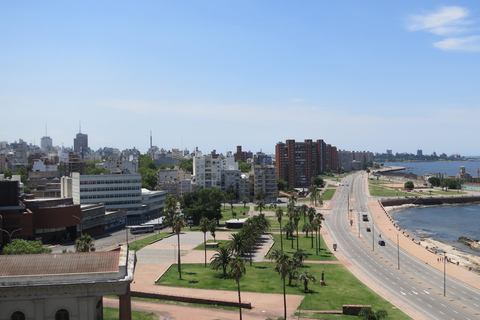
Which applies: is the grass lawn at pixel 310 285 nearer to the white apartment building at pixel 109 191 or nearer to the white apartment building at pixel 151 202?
the white apartment building at pixel 109 191

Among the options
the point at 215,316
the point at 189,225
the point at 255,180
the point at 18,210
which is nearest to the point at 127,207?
the point at 189,225

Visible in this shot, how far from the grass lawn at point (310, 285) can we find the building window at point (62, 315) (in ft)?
92.8

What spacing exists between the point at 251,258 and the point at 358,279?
65.4ft

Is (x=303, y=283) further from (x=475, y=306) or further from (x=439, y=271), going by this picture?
(x=439, y=271)

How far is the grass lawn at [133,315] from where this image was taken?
47406mm

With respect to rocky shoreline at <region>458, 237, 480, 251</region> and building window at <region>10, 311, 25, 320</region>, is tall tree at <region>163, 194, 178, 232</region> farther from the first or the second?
rocky shoreline at <region>458, 237, 480, 251</region>

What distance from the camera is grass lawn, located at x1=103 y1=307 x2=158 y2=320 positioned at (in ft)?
156

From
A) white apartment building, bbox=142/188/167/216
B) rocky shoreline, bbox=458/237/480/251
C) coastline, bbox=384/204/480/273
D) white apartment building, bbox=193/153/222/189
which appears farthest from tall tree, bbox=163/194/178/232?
white apartment building, bbox=193/153/222/189

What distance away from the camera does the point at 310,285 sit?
2571 inches

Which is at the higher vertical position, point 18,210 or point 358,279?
point 18,210

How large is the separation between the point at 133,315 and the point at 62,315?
1442 centimetres

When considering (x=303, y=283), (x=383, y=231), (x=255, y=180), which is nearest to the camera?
(x=303, y=283)

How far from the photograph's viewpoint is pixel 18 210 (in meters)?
90.1

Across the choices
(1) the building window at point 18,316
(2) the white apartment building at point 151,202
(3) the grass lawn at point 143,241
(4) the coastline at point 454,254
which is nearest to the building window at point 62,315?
(1) the building window at point 18,316
